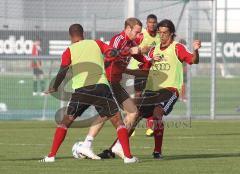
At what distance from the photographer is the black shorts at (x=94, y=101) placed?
544 inches

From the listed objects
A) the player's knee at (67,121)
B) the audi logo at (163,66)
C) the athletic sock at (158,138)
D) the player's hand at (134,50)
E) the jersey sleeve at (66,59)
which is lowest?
the athletic sock at (158,138)

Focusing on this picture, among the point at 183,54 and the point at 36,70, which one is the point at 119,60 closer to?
the point at 183,54

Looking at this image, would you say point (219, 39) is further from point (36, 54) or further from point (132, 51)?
point (132, 51)

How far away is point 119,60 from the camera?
14922mm

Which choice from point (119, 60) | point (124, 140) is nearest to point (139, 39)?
point (119, 60)

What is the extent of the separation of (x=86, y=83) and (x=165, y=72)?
1.82 metres

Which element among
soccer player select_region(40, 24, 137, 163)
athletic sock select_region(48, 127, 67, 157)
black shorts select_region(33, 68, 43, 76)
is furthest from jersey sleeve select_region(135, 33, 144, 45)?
black shorts select_region(33, 68, 43, 76)

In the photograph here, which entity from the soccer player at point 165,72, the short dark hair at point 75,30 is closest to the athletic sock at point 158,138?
the soccer player at point 165,72

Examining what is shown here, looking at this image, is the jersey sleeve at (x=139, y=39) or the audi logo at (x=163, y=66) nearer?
the audi logo at (x=163, y=66)

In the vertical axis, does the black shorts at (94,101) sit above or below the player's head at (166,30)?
below

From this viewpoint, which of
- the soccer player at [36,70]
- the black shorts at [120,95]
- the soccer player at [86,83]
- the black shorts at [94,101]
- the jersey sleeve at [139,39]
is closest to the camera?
the soccer player at [86,83]

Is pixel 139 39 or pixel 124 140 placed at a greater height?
pixel 139 39

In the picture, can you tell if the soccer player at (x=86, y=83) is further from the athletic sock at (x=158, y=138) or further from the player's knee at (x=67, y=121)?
the athletic sock at (x=158, y=138)

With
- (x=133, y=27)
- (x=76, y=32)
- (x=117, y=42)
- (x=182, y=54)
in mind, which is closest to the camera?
(x=76, y=32)
